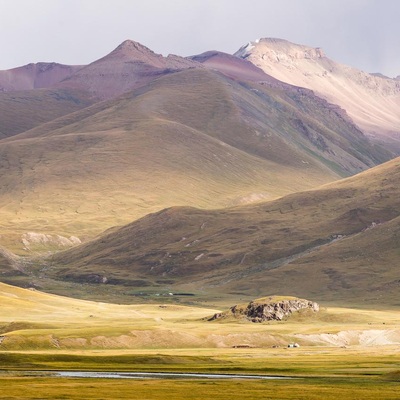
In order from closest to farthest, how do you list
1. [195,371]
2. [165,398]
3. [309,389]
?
[165,398]
[309,389]
[195,371]

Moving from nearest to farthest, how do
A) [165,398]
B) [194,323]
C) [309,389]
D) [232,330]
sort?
[165,398], [309,389], [232,330], [194,323]

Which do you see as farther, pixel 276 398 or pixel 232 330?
pixel 232 330

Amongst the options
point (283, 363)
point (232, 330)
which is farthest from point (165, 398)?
point (232, 330)

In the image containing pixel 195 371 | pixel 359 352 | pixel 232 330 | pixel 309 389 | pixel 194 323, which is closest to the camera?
pixel 309 389

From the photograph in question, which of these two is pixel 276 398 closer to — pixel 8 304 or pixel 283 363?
pixel 283 363

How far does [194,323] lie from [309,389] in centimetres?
9795

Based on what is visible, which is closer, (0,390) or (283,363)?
(0,390)

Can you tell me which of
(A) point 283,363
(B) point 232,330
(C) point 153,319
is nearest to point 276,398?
(A) point 283,363

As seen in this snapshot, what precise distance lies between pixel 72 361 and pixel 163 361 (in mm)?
10655

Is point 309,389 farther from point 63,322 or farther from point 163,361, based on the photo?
point 63,322

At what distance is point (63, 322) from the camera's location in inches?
7052

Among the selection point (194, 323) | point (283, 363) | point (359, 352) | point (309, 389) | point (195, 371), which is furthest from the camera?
point (194, 323)

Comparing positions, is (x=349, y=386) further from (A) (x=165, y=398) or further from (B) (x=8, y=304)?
(B) (x=8, y=304)

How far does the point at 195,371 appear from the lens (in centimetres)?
11638
